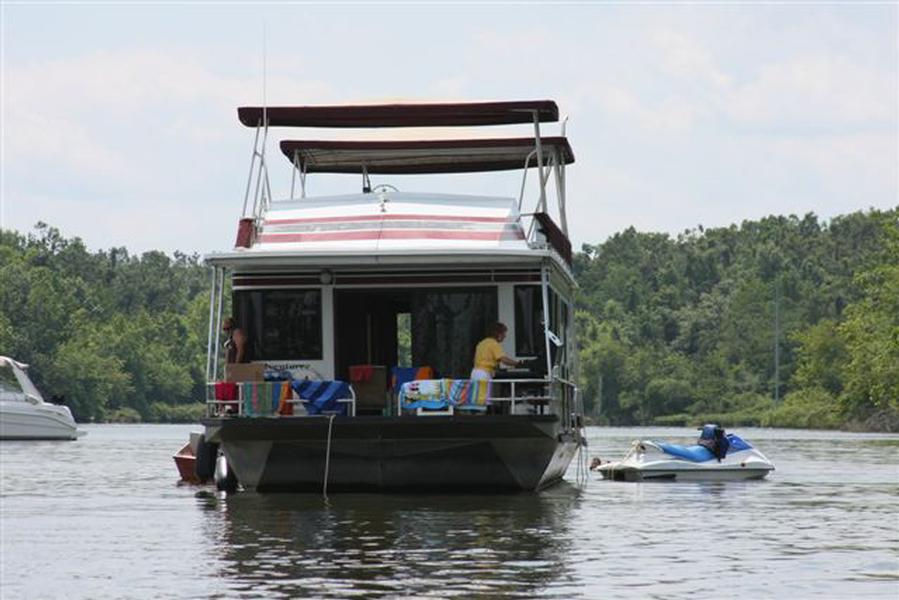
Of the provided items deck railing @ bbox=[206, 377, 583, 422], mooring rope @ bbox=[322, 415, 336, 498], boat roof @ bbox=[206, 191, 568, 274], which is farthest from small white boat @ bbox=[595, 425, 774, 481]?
mooring rope @ bbox=[322, 415, 336, 498]

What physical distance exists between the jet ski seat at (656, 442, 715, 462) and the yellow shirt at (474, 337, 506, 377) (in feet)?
29.8

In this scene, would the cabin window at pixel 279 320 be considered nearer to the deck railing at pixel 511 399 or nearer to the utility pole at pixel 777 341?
the deck railing at pixel 511 399

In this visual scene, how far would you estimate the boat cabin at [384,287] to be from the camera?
27641 mm

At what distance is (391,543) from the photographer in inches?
844

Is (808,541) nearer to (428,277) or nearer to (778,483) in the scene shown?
(428,277)

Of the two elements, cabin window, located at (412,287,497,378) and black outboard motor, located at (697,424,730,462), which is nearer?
cabin window, located at (412,287,497,378)

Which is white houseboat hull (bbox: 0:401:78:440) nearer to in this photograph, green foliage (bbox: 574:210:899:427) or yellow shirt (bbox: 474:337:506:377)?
yellow shirt (bbox: 474:337:506:377)

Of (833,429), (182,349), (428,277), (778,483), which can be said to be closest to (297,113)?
(428,277)

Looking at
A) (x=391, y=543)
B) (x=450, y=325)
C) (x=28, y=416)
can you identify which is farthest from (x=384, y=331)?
(x=28, y=416)

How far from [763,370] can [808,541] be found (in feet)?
462

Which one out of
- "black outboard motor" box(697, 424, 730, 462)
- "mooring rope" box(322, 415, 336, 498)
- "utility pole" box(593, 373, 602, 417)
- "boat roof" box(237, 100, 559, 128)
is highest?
"utility pole" box(593, 373, 602, 417)

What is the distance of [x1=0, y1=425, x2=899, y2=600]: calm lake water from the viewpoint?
17703 millimetres

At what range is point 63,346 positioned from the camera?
505 feet

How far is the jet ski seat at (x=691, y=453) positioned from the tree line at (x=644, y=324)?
84.9 m
